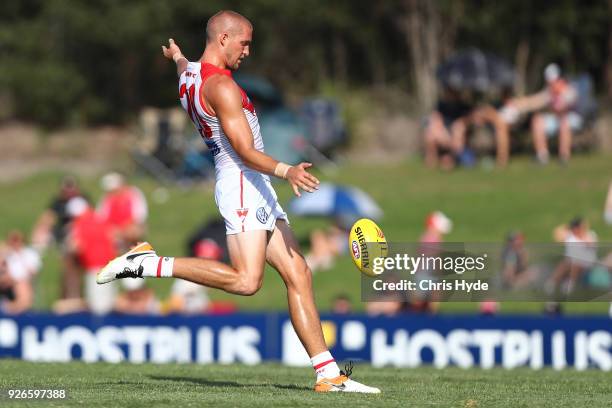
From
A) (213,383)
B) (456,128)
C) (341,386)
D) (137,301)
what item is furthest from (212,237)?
(341,386)

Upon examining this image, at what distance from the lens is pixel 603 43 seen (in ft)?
108

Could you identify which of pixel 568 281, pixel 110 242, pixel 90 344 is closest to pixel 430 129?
pixel 110 242

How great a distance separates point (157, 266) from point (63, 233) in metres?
13.3

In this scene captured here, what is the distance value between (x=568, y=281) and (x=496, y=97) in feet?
52.0

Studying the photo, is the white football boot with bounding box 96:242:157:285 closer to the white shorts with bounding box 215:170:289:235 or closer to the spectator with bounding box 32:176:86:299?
the white shorts with bounding box 215:170:289:235

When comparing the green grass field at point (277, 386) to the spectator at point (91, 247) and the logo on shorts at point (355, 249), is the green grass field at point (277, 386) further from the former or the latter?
the spectator at point (91, 247)

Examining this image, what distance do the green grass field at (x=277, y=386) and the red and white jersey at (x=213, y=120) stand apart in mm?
1442

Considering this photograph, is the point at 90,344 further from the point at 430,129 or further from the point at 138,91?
the point at 138,91

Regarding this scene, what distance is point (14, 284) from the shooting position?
1761 centimetres

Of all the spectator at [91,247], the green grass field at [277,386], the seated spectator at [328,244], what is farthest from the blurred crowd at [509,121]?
the green grass field at [277,386]

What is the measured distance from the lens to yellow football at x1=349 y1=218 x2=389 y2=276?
848 cm

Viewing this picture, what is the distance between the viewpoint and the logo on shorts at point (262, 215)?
839 centimetres

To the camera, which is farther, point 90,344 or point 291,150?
point 291,150

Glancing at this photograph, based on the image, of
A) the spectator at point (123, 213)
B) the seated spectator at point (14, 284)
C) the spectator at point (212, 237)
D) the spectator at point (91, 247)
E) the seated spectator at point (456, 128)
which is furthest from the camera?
the seated spectator at point (456, 128)
